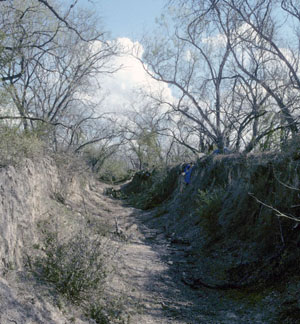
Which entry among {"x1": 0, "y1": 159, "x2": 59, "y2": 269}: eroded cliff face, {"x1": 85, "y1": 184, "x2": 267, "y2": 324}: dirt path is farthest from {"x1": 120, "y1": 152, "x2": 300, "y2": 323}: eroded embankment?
{"x1": 0, "y1": 159, "x2": 59, "y2": 269}: eroded cliff face

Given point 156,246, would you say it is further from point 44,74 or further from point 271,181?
point 44,74

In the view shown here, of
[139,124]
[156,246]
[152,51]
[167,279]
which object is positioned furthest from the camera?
[139,124]

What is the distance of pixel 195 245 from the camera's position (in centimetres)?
805

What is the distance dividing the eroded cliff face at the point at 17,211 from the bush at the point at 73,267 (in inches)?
13.7

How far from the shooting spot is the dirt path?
4.59 metres

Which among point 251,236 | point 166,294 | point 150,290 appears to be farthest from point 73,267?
point 251,236

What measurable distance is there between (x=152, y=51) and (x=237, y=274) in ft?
53.3

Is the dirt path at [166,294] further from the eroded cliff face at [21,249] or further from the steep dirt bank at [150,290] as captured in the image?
the eroded cliff face at [21,249]

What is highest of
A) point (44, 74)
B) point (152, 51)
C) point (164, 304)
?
point (152, 51)

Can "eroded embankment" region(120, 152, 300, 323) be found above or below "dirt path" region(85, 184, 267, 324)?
above

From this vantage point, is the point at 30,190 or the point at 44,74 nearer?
the point at 30,190

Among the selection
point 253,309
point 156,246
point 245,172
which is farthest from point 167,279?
point 245,172

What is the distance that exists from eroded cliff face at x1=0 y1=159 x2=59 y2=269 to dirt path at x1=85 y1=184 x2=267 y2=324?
59.5 inches

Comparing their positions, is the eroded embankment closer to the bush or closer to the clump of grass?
the clump of grass
